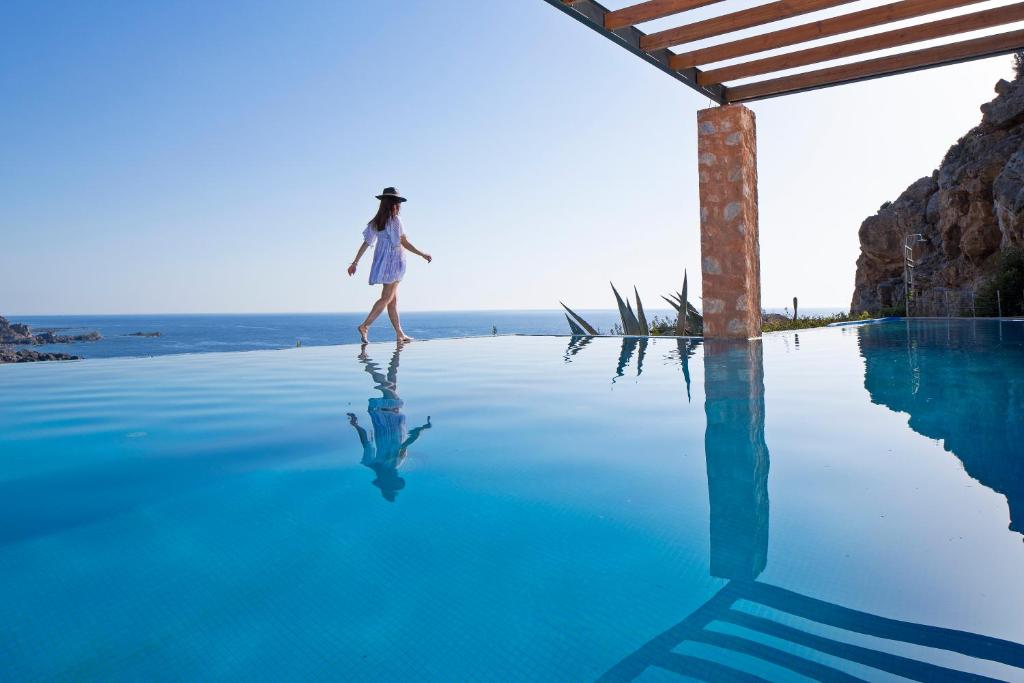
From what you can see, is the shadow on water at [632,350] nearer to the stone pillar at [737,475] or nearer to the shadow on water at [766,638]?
the stone pillar at [737,475]

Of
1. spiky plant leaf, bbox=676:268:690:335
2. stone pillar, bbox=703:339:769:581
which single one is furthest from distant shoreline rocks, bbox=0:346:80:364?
spiky plant leaf, bbox=676:268:690:335

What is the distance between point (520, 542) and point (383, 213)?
602 cm

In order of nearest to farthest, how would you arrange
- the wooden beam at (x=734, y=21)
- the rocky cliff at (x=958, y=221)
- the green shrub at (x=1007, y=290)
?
the wooden beam at (x=734, y=21) < the green shrub at (x=1007, y=290) < the rocky cliff at (x=958, y=221)

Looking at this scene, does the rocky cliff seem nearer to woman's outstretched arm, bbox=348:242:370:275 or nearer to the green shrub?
the green shrub

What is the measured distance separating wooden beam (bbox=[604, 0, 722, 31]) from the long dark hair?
309 cm

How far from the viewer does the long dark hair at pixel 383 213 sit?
6868 mm

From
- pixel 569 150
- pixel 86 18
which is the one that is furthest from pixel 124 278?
pixel 569 150

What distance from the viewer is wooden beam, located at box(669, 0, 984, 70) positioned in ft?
16.4

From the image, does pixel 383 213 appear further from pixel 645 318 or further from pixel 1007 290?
pixel 1007 290

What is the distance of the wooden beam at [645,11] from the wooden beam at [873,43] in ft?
6.20

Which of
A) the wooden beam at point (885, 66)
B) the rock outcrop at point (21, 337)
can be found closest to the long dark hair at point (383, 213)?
the wooden beam at point (885, 66)

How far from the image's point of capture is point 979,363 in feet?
14.3

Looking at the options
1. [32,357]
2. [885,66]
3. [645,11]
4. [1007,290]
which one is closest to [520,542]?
[645,11]

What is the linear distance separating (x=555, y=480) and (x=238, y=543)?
0.88 m
